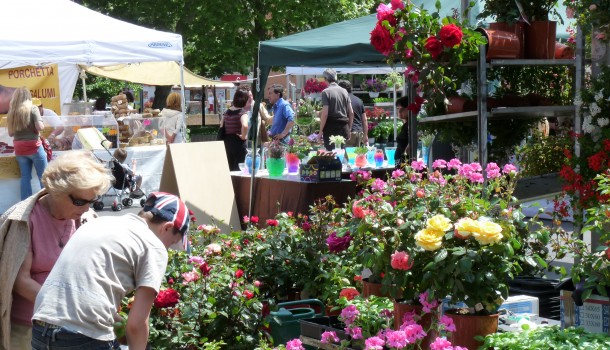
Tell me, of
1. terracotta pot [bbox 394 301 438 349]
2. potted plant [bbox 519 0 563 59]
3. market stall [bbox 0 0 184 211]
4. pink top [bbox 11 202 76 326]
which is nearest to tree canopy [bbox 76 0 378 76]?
market stall [bbox 0 0 184 211]

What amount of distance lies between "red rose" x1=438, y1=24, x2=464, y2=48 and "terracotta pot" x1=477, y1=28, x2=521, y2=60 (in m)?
0.32

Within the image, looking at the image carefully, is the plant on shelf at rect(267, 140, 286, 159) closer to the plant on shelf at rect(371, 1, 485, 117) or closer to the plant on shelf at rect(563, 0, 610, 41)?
the plant on shelf at rect(371, 1, 485, 117)

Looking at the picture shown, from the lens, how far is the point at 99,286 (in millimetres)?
3119

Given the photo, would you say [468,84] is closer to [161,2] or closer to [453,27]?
[453,27]

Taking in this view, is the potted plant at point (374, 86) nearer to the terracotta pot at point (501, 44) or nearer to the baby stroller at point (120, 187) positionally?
the baby stroller at point (120, 187)

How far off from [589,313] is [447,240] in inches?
22.9

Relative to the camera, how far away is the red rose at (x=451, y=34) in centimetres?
558

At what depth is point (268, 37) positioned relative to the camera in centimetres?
2823

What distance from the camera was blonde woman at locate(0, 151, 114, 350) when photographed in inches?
142

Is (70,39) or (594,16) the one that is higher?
(70,39)

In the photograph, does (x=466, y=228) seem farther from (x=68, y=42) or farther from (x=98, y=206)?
(x=98, y=206)

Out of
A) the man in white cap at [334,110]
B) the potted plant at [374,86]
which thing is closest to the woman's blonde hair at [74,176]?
the man in white cap at [334,110]

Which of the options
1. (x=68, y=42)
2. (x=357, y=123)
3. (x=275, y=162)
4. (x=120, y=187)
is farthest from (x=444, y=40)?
(x=120, y=187)

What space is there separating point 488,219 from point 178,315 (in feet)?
5.39
